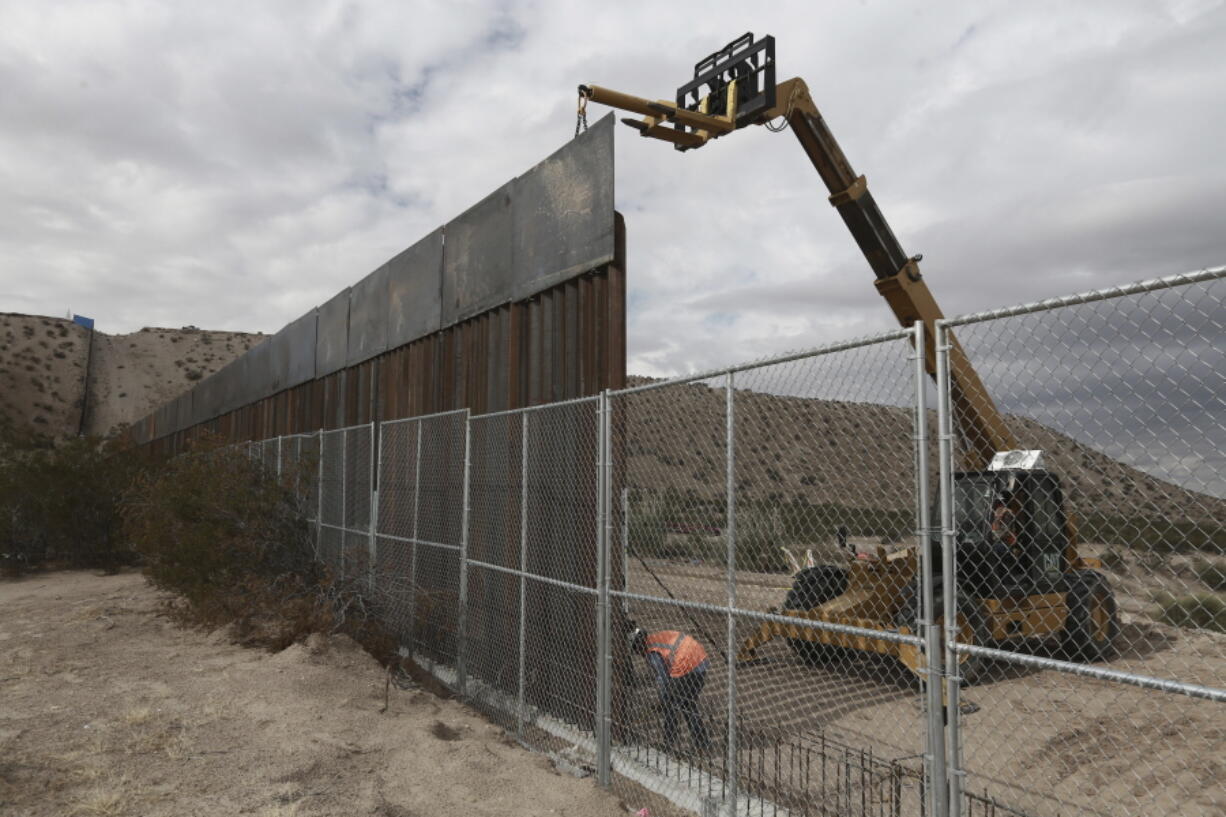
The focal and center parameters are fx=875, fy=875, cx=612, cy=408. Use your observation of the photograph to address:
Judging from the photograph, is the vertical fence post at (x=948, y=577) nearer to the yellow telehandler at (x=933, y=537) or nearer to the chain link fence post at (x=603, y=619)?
the chain link fence post at (x=603, y=619)

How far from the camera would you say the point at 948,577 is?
3.85 meters

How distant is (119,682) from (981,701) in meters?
9.16

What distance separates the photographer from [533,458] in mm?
8609

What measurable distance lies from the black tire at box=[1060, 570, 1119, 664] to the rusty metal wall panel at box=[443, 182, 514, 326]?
741 cm

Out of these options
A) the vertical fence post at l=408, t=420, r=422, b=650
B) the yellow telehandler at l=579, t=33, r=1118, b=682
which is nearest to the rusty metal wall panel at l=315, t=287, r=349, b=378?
the vertical fence post at l=408, t=420, r=422, b=650

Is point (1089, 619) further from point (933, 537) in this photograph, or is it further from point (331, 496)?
point (331, 496)

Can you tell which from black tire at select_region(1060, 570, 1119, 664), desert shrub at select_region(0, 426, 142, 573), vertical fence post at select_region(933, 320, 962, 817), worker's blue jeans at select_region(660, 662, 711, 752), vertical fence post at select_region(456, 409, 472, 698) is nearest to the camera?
vertical fence post at select_region(933, 320, 962, 817)

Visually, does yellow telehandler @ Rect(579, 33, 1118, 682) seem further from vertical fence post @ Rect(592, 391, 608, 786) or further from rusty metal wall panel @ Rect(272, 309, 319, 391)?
rusty metal wall panel @ Rect(272, 309, 319, 391)

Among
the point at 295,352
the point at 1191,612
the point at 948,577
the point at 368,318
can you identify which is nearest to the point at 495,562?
the point at 948,577

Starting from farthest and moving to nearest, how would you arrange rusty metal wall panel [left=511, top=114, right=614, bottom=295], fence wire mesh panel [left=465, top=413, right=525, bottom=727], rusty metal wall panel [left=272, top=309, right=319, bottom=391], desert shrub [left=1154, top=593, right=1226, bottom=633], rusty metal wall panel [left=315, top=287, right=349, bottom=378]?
rusty metal wall panel [left=272, top=309, right=319, bottom=391] < rusty metal wall panel [left=315, top=287, right=349, bottom=378] < desert shrub [left=1154, top=593, right=1226, bottom=633] < fence wire mesh panel [left=465, top=413, right=525, bottom=727] < rusty metal wall panel [left=511, top=114, right=614, bottom=295]

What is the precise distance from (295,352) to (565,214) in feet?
45.0

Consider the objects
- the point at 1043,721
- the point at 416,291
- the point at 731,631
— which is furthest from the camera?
the point at 416,291

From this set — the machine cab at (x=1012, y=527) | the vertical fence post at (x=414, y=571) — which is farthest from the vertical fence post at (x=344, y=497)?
the machine cab at (x=1012, y=527)

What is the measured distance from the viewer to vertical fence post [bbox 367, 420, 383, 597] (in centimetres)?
1076
